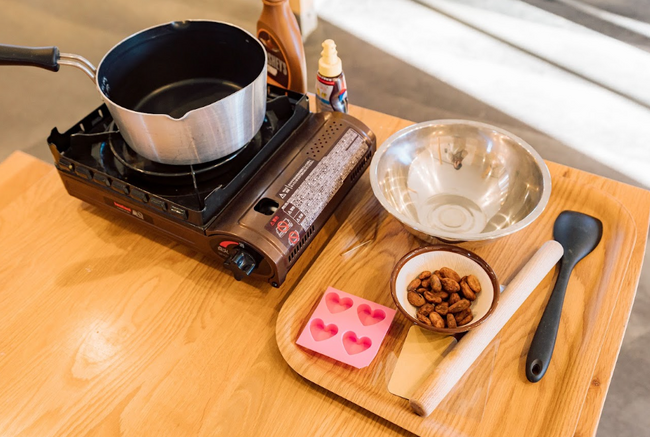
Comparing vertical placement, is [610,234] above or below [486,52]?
above

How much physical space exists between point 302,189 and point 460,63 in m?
1.48

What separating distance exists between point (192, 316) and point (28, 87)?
1769mm

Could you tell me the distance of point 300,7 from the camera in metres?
2.10

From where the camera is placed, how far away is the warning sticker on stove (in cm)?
78

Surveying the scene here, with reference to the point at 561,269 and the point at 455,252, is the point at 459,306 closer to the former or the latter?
the point at 455,252

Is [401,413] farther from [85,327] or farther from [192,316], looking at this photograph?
[85,327]

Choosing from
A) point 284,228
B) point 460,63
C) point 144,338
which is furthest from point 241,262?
point 460,63

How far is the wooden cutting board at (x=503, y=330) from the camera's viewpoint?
685mm

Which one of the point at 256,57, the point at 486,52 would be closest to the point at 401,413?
the point at 256,57

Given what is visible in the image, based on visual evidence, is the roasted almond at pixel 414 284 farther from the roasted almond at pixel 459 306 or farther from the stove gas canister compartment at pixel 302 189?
the stove gas canister compartment at pixel 302 189

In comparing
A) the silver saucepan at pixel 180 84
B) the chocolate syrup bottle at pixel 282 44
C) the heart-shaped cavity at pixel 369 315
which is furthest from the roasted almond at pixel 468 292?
the chocolate syrup bottle at pixel 282 44

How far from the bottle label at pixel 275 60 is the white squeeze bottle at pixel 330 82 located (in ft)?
0.28

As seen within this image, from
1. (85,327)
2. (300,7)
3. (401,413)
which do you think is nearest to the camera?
(401,413)

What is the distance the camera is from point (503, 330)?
0.76m
